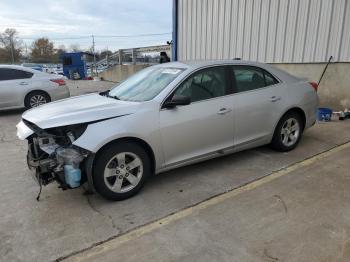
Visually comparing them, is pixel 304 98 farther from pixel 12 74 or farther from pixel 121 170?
pixel 12 74

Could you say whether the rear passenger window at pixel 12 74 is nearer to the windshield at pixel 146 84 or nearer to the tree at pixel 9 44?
the windshield at pixel 146 84

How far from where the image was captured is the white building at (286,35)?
7543 mm

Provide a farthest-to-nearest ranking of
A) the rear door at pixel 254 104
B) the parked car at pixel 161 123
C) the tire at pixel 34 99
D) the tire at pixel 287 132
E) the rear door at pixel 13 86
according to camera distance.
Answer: the tire at pixel 34 99, the rear door at pixel 13 86, the tire at pixel 287 132, the rear door at pixel 254 104, the parked car at pixel 161 123

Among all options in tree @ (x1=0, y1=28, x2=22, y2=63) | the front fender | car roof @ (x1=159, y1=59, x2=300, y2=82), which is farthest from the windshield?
tree @ (x1=0, y1=28, x2=22, y2=63)

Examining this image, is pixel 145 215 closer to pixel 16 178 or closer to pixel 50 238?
pixel 50 238

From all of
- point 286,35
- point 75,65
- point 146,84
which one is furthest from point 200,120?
point 75,65

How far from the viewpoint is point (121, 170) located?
3621 millimetres

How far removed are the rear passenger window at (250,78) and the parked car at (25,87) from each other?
6.71 metres

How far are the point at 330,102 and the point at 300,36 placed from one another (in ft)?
5.95

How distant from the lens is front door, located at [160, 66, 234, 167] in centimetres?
392

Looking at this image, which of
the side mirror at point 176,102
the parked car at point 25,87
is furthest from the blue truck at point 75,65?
the side mirror at point 176,102

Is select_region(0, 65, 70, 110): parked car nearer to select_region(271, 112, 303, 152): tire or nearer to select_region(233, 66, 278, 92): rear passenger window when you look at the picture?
select_region(233, 66, 278, 92): rear passenger window

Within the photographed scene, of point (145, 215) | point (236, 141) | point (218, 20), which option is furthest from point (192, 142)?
point (218, 20)

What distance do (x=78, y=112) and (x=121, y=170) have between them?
807 mm
